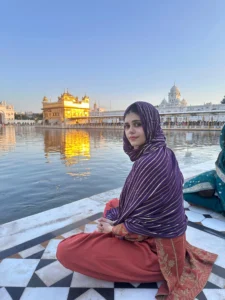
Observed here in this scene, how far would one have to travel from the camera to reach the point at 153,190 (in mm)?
1042

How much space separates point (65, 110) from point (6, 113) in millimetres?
23599

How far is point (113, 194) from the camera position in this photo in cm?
270

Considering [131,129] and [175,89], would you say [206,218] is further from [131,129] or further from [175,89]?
[175,89]

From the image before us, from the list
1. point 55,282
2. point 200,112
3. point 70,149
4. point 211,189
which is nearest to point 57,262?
point 55,282

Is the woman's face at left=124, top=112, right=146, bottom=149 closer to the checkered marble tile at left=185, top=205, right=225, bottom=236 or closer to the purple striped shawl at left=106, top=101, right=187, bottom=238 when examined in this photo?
the purple striped shawl at left=106, top=101, right=187, bottom=238

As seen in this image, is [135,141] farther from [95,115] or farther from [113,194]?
[95,115]

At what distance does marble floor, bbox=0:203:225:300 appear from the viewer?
1122mm

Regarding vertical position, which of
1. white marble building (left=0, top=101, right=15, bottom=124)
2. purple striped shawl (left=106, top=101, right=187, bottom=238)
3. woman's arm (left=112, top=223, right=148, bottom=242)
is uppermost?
white marble building (left=0, top=101, right=15, bottom=124)

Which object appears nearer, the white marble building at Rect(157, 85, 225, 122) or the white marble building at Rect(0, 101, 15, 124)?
the white marble building at Rect(157, 85, 225, 122)

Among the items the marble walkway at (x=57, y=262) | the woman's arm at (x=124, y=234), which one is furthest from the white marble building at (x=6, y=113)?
the woman's arm at (x=124, y=234)

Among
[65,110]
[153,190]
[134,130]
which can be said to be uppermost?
[65,110]

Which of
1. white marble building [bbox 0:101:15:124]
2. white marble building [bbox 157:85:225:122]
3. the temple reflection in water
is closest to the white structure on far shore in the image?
white marble building [bbox 157:85:225:122]

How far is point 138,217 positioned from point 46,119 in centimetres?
5762

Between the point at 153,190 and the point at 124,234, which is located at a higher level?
the point at 153,190
